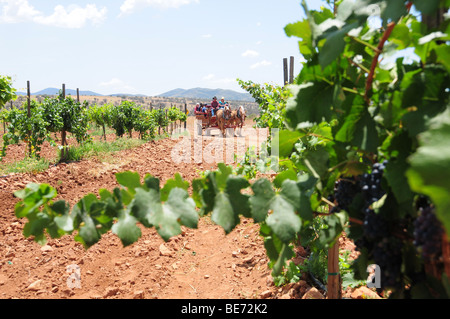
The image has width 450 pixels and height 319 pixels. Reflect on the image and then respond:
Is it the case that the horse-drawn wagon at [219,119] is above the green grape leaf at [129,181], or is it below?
above

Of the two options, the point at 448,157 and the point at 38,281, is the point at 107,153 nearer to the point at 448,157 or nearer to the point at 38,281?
the point at 38,281

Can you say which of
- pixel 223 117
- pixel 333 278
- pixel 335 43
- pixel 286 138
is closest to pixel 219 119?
pixel 223 117

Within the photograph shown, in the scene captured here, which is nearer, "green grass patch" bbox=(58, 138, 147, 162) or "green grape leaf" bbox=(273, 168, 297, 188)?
"green grape leaf" bbox=(273, 168, 297, 188)

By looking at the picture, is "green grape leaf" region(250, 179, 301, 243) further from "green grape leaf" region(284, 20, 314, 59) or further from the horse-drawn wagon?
the horse-drawn wagon

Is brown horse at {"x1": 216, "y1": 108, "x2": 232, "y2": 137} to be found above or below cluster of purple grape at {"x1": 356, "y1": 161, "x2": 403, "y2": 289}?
above

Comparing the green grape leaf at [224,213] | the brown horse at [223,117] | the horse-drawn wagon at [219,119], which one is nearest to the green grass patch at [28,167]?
the green grape leaf at [224,213]

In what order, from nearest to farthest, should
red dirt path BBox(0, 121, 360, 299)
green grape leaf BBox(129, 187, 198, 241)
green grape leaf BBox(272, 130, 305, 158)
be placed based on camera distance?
green grape leaf BBox(129, 187, 198, 241) → green grape leaf BBox(272, 130, 305, 158) → red dirt path BBox(0, 121, 360, 299)

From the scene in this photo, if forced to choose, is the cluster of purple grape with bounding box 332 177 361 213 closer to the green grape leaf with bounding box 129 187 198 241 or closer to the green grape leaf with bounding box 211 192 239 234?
the green grape leaf with bounding box 211 192 239 234

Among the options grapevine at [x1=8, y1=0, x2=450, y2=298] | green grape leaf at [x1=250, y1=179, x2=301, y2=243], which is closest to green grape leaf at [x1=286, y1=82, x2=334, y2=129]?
grapevine at [x1=8, y1=0, x2=450, y2=298]

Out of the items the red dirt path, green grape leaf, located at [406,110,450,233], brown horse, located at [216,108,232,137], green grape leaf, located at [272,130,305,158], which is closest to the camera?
green grape leaf, located at [406,110,450,233]

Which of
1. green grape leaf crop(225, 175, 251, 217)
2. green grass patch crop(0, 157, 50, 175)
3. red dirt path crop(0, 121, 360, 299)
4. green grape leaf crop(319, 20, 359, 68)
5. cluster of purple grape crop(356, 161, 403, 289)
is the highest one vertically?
green grape leaf crop(319, 20, 359, 68)

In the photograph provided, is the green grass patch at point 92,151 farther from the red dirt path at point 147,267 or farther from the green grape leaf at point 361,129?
the green grape leaf at point 361,129
